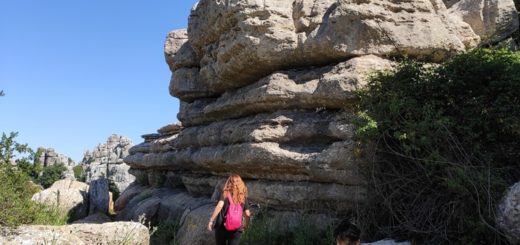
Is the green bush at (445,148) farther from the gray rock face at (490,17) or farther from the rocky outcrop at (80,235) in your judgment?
the rocky outcrop at (80,235)

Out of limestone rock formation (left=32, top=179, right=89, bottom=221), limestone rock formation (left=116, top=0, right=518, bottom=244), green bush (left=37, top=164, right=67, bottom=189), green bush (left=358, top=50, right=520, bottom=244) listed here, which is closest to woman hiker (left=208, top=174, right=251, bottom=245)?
limestone rock formation (left=116, top=0, right=518, bottom=244)

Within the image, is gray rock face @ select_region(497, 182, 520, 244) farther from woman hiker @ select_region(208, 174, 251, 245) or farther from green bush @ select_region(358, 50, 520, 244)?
woman hiker @ select_region(208, 174, 251, 245)

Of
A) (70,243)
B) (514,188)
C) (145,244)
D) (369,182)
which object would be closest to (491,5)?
(369,182)

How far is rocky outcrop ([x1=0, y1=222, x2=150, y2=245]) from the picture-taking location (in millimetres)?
6977

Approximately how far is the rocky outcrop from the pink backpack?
1.82m

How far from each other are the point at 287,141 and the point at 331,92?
54.7 inches

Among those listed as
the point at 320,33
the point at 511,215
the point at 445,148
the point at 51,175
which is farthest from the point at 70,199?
the point at 51,175

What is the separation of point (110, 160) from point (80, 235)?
57.8m

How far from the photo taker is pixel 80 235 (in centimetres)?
755

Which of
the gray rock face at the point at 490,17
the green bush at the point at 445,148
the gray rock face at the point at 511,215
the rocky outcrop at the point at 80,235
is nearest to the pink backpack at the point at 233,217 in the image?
the rocky outcrop at the point at 80,235

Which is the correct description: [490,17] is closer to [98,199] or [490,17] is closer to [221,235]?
[221,235]

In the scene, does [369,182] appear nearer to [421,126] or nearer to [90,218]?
[421,126]

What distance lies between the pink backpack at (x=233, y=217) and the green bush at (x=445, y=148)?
1963 millimetres

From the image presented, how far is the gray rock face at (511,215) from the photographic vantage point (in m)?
4.81
